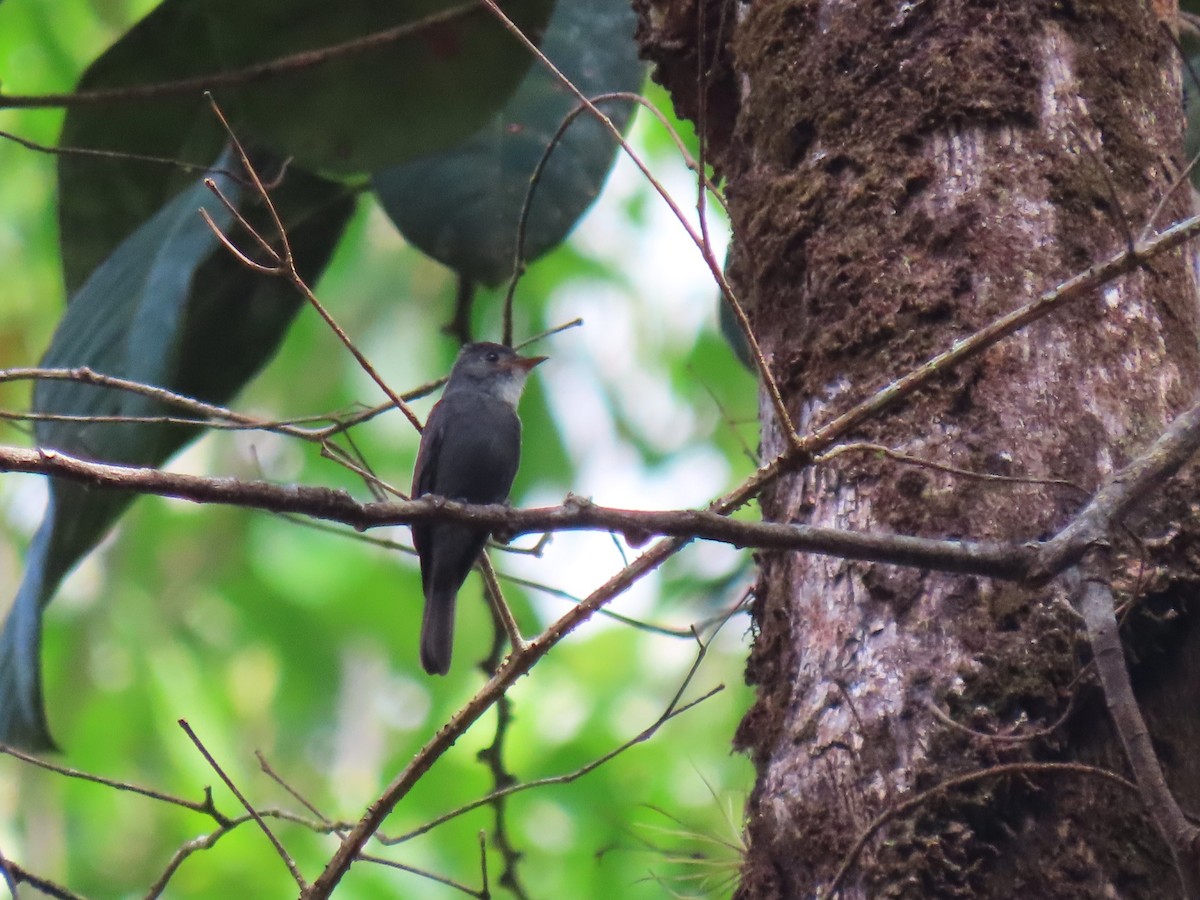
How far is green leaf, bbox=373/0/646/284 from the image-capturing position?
402 centimetres

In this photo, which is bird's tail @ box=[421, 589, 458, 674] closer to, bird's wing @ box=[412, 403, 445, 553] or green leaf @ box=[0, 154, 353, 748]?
bird's wing @ box=[412, 403, 445, 553]

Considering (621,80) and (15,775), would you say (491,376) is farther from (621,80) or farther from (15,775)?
(15,775)

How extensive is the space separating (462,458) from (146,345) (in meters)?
1.22

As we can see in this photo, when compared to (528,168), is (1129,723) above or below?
below

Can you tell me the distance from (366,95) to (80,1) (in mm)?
6117

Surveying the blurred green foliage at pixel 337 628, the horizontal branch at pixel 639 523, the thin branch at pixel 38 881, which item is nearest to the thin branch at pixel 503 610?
the horizontal branch at pixel 639 523

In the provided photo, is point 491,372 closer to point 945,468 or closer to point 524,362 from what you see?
point 524,362

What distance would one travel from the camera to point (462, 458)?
448 cm

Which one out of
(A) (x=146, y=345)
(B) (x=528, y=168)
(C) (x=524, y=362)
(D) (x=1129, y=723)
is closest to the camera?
(D) (x=1129, y=723)

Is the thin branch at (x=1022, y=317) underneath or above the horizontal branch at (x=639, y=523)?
above

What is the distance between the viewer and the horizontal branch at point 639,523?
1854 mm

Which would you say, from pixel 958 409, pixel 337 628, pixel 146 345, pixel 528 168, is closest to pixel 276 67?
pixel 528 168

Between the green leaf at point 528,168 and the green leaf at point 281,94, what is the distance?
0.22 meters

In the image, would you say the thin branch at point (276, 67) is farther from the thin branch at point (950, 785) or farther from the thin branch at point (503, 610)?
the thin branch at point (950, 785)
